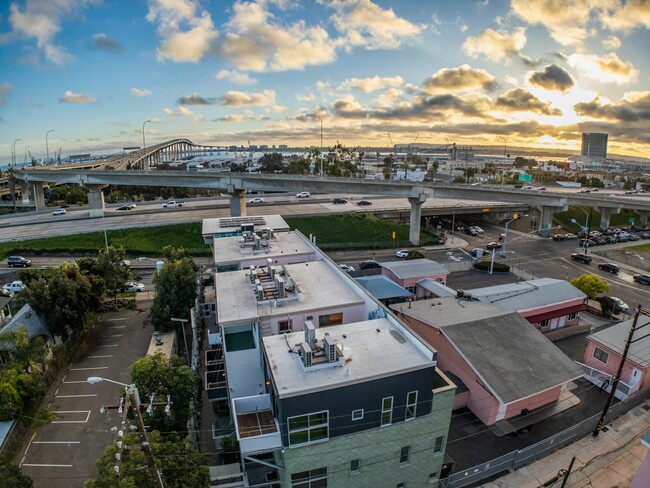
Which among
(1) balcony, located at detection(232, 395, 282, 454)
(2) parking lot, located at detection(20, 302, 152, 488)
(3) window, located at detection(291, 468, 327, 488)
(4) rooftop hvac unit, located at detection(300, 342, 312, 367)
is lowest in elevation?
(2) parking lot, located at detection(20, 302, 152, 488)

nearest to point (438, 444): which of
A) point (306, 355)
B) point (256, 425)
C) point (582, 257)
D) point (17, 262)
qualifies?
point (306, 355)

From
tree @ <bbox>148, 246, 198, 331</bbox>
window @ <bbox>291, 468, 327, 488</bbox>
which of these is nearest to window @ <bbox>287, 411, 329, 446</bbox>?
window @ <bbox>291, 468, 327, 488</bbox>

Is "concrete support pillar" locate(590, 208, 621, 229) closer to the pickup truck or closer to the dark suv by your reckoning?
the pickup truck

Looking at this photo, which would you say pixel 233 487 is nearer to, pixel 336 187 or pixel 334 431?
pixel 334 431

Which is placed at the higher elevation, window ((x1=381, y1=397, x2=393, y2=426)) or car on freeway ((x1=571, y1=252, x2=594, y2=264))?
window ((x1=381, y1=397, x2=393, y2=426))

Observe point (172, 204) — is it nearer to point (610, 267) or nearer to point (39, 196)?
point (39, 196)

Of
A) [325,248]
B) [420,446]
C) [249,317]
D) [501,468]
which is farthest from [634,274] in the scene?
[249,317]

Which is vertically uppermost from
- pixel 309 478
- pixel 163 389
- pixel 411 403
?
pixel 411 403
